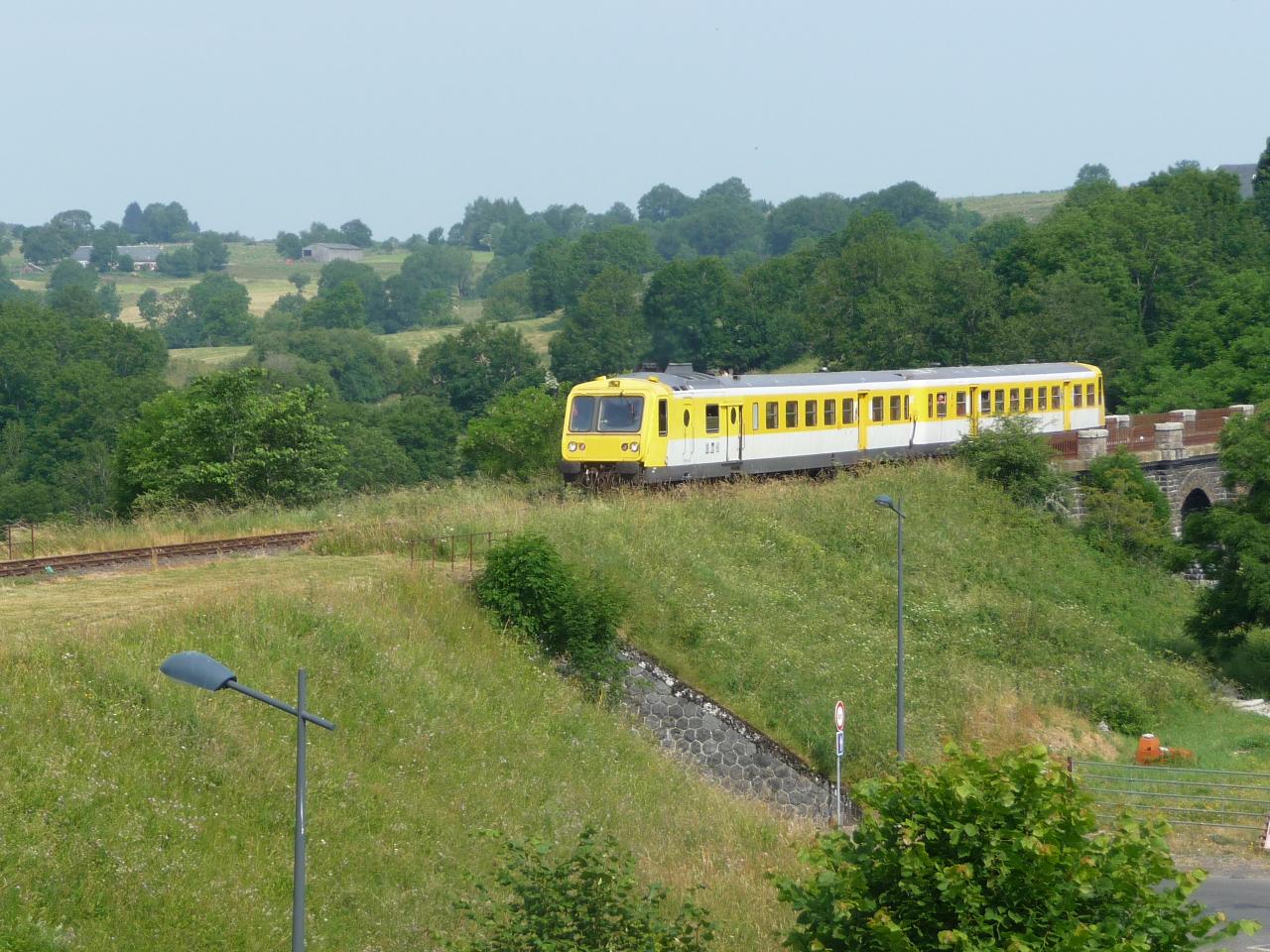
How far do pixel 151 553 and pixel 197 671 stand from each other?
16.1 meters

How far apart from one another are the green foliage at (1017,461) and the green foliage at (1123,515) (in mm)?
1460

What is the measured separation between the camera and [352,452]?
83812 mm

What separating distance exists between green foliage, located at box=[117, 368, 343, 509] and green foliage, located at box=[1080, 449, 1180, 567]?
64.4ft

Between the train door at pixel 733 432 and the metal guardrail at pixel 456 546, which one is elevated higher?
the train door at pixel 733 432

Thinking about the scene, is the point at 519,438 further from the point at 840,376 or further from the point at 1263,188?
the point at 1263,188

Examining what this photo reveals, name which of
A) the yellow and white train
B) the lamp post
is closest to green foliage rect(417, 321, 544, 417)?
the yellow and white train

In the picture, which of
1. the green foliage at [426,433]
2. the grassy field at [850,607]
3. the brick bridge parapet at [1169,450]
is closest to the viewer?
the grassy field at [850,607]

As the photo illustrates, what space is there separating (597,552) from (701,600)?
6.83ft

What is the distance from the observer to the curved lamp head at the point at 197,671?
1199cm

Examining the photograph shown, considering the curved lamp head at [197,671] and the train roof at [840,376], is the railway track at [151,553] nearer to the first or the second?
the train roof at [840,376]

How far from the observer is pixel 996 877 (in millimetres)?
11547

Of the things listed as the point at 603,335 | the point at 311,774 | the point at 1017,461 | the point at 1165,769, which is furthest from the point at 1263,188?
the point at 311,774

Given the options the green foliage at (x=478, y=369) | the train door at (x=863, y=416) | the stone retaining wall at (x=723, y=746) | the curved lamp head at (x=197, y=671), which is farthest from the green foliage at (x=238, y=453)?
the green foliage at (x=478, y=369)

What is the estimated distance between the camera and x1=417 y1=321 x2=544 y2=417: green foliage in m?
110
